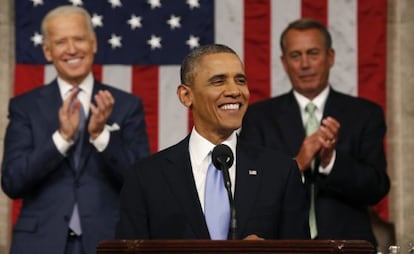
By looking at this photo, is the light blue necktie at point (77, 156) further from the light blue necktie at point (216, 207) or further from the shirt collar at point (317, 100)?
the light blue necktie at point (216, 207)

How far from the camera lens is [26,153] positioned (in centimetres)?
608

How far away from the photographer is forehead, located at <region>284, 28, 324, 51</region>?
21.5ft

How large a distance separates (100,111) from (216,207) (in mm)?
1559

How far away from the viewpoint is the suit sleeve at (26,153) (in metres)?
5.98

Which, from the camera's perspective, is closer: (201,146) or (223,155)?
(223,155)

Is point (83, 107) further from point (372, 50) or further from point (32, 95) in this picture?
point (372, 50)

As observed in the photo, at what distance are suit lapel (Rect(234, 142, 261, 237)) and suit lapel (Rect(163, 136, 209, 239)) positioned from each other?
0.15 metres

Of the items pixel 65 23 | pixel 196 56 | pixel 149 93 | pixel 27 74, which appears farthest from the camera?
pixel 149 93

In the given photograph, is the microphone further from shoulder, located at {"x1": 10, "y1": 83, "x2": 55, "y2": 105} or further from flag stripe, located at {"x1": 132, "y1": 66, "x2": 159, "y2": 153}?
flag stripe, located at {"x1": 132, "y1": 66, "x2": 159, "y2": 153}

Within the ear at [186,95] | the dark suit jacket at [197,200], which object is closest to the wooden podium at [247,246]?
the dark suit jacket at [197,200]

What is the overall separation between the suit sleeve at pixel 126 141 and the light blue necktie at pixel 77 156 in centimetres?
18

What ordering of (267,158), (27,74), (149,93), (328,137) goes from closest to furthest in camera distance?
(267,158)
(328,137)
(27,74)
(149,93)

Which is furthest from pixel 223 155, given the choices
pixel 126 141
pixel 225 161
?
pixel 126 141

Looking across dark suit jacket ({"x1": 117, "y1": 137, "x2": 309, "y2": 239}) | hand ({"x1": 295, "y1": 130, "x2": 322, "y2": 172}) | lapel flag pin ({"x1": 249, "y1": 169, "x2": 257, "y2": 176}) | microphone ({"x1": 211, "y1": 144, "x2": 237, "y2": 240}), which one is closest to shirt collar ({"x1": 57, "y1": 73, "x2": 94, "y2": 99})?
hand ({"x1": 295, "y1": 130, "x2": 322, "y2": 172})
